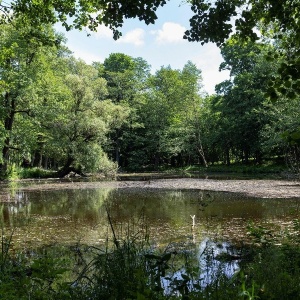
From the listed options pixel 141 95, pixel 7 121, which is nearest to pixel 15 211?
pixel 7 121

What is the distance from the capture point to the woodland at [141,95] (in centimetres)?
397

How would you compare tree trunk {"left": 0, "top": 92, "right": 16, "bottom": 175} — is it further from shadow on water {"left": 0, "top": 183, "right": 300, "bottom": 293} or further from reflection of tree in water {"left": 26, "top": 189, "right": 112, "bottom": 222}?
shadow on water {"left": 0, "top": 183, "right": 300, "bottom": 293}

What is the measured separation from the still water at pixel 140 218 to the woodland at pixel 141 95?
293 cm

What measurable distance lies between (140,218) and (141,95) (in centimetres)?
4564

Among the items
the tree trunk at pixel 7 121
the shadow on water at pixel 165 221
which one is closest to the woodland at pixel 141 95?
the tree trunk at pixel 7 121

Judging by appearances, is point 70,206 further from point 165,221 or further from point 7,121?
point 7,121

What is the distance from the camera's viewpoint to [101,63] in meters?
60.8

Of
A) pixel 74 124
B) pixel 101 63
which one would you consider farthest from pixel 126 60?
pixel 74 124

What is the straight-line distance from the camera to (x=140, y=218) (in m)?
10.4

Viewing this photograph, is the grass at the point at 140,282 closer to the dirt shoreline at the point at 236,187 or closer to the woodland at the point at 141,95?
the woodland at the point at 141,95

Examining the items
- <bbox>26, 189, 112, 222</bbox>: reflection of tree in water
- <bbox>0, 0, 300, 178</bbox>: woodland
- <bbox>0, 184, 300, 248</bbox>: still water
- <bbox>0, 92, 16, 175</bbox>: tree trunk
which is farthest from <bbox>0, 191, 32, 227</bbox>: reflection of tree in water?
<bbox>0, 92, 16, 175</bbox>: tree trunk

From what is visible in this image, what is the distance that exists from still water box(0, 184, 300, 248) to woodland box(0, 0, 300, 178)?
2.93 metres

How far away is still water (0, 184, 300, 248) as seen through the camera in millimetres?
8867

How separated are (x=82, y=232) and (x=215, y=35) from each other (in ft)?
23.6
